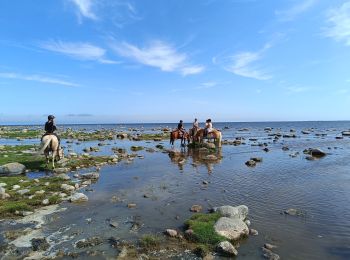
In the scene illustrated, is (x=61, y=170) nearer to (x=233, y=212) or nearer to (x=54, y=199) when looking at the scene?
(x=54, y=199)

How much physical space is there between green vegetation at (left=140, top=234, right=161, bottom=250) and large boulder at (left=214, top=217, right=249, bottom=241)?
6.27 ft

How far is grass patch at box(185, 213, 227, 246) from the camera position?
34.4 feet

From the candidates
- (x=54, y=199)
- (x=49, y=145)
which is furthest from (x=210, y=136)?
(x=54, y=199)

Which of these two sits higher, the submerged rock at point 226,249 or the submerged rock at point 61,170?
the submerged rock at point 61,170

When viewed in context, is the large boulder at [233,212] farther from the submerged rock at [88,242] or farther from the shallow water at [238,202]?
the submerged rock at [88,242]

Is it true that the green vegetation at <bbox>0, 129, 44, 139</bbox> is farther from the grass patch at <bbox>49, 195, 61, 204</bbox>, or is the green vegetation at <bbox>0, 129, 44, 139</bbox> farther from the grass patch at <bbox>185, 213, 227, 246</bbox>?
the grass patch at <bbox>185, 213, 227, 246</bbox>

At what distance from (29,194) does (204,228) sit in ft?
30.9

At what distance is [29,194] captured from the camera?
16312 millimetres

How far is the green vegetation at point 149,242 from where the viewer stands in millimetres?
10242

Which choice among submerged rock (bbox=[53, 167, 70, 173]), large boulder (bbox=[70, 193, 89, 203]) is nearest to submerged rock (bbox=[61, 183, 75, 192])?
large boulder (bbox=[70, 193, 89, 203])

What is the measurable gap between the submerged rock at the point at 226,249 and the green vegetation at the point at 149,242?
6.09 feet

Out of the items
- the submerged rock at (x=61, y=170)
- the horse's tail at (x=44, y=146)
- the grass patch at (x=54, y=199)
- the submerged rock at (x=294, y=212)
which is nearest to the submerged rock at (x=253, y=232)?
the submerged rock at (x=294, y=212)

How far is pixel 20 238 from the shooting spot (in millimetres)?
10867

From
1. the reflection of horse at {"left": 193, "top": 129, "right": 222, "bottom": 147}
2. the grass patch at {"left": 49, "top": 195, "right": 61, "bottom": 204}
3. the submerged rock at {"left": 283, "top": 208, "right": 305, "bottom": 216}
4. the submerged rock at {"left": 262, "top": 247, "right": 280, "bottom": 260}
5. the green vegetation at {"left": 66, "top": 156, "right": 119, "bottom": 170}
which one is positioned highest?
the reflection of horse at {"left": 193, "top": 129, "right": 222, "bottom": 147}
